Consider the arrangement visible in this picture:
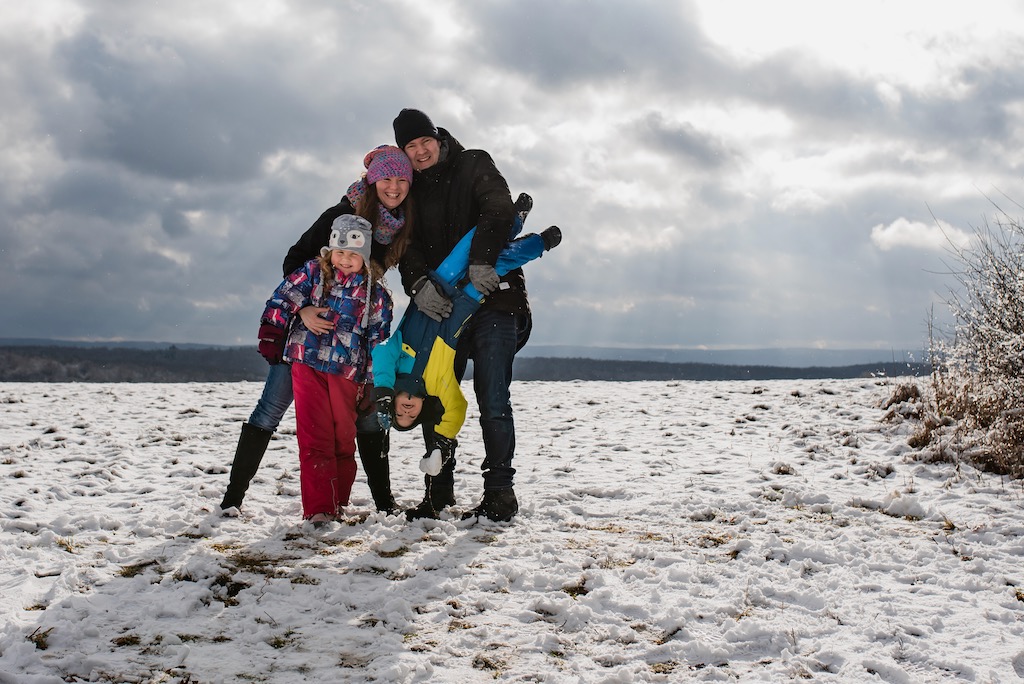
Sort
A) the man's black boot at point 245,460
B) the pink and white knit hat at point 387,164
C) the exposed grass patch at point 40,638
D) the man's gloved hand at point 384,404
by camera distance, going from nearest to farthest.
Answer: the exposed grass patch at point 40,638 → the man's gloved hand at point 384,404 → the pink and white knit hat at point 387,164 → the man's black boot at point 245,460

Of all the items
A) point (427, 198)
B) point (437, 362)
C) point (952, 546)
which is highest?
point (427, 198)

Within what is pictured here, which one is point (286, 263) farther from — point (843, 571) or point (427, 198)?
point (843, 571)

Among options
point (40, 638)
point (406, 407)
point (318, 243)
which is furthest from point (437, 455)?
point (40, 638)

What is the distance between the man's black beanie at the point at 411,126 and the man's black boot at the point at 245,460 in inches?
85.0

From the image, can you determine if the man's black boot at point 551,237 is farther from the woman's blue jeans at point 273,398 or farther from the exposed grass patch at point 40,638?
the exposed grass patch at point 40,638

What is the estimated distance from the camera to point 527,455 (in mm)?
7105

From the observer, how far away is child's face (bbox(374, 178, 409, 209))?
14.3ft

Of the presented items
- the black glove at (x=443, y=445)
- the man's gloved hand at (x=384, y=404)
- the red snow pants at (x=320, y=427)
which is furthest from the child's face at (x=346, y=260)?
the black glove at (x=443, y=445)

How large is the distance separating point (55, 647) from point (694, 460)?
5.50 meters

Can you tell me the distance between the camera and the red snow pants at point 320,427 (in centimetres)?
423

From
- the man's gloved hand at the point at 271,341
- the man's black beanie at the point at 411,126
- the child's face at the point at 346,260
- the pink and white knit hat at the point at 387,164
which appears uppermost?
the man's black beanie at the point at 411,126

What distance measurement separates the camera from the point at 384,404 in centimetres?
407

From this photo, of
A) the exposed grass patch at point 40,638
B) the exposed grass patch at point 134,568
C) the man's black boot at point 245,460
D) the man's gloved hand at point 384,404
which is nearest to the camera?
the exposed grass patch at point 40,638

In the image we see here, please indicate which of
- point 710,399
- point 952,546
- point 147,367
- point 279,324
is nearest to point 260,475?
point 279,324
